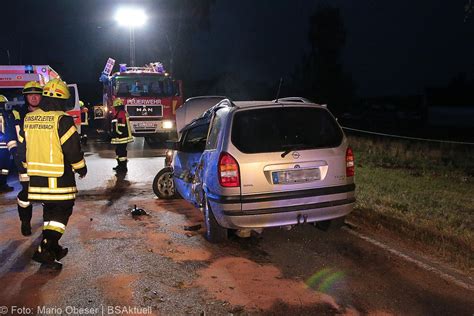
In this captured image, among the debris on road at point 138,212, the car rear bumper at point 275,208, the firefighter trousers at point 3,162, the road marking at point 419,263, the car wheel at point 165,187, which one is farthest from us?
the firefighter trousers at point 3,162

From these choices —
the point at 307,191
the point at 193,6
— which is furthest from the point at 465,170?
the point at 193,6

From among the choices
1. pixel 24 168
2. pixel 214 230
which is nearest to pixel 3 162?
pixel 24 168

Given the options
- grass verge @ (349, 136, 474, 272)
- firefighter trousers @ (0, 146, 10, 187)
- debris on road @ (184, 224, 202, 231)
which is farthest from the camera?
firefighter trousers @ (0, 146, 10, 187)

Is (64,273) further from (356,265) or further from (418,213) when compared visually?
(418,213)

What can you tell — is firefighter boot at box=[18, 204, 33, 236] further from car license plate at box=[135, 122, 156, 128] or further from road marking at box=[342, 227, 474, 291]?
car license plate at box=[135, 122, 156, 128]

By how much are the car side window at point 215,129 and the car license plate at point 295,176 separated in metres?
0.83

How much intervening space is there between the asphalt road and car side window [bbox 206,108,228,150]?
1194mm

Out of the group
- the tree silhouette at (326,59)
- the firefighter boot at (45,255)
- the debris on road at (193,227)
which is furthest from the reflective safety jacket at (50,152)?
the tree silhouette at (326,59)

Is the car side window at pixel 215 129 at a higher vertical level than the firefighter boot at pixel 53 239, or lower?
higher

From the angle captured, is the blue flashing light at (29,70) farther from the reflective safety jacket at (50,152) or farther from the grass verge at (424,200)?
the reflective safety jacket at (50,152)

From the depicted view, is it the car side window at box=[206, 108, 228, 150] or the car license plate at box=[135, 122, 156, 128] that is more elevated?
the car side window at box=[206, 108, 228, 150]

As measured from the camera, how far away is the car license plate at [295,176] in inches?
197

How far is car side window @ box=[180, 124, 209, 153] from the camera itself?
6.69 meters

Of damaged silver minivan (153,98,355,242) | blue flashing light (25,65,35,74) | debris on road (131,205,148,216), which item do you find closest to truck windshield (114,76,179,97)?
blue flashing light (25,65,35,74)
